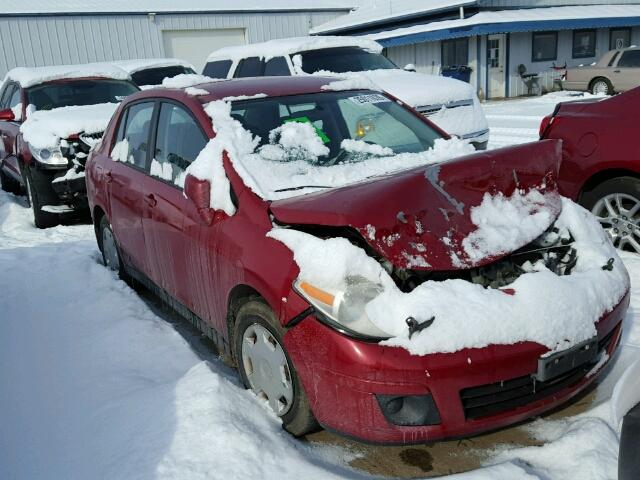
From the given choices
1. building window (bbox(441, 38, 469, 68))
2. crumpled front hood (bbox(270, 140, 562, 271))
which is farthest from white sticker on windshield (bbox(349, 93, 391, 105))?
building window (bbox(441, 38, 469, 68))

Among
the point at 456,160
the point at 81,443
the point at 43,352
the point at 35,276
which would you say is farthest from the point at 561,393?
the point at 35,276

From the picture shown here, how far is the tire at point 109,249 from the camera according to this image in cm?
489

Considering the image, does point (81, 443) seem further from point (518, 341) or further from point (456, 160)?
point (456, 160)

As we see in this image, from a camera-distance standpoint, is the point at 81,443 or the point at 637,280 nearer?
the point at 81,443

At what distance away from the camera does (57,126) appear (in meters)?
7.11

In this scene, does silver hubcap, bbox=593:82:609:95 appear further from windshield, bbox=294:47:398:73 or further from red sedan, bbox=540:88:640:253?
red sedan, bbox=540:88:640:253

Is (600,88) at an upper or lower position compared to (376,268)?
lower

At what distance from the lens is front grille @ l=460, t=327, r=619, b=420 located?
235cm

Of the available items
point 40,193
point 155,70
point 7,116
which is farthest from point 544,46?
point 40,193

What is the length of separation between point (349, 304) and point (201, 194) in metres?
1.09

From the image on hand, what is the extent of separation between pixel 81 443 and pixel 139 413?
11.3 inches

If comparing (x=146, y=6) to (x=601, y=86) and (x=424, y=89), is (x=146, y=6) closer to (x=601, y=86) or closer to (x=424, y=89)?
(x=601, y=86)

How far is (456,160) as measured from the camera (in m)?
2.86

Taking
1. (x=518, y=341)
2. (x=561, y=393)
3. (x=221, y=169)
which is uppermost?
(x=221, y=169)
